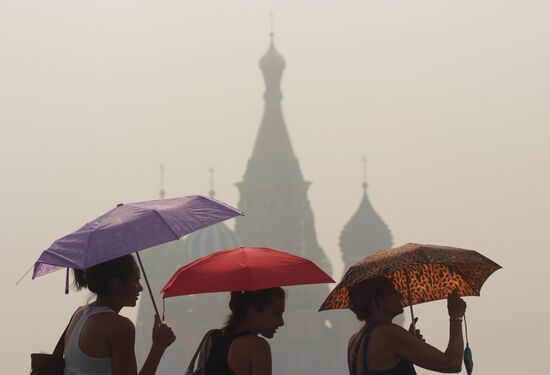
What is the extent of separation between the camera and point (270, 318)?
662cm

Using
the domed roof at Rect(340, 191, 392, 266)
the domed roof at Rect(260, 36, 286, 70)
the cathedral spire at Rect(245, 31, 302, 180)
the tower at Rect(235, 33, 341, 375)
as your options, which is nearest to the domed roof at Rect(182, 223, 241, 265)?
the tower at Rect(235, 33, 341, 375)

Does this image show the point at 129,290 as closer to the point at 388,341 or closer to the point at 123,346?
the point at 123,346

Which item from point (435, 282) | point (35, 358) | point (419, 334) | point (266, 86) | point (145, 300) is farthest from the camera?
point (266, 86)

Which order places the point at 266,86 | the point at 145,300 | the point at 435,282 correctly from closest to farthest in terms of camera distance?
the point at 435,282 → the point at 145,300 → the point at 266,86

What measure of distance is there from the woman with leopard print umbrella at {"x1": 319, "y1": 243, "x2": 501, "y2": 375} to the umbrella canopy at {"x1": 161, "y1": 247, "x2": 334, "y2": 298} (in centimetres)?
19

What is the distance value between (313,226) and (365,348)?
12777 cm

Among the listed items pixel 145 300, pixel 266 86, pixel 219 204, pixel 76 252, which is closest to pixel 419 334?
pixel 219 204

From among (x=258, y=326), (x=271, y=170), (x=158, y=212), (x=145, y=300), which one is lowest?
(x=145, y=300)

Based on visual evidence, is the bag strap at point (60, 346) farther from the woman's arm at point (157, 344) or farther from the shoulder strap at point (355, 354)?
the shoulder strap at point (355, 354)

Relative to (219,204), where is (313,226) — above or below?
below

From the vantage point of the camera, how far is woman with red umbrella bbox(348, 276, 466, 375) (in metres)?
6.51

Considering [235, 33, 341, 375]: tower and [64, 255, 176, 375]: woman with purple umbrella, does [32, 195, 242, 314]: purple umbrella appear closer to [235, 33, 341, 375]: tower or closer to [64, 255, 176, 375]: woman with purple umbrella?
[64, 255, 176, 375]: woman with purple umbrella

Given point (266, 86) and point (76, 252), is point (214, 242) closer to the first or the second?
point (266, 86)

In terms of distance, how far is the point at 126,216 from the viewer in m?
7.11
